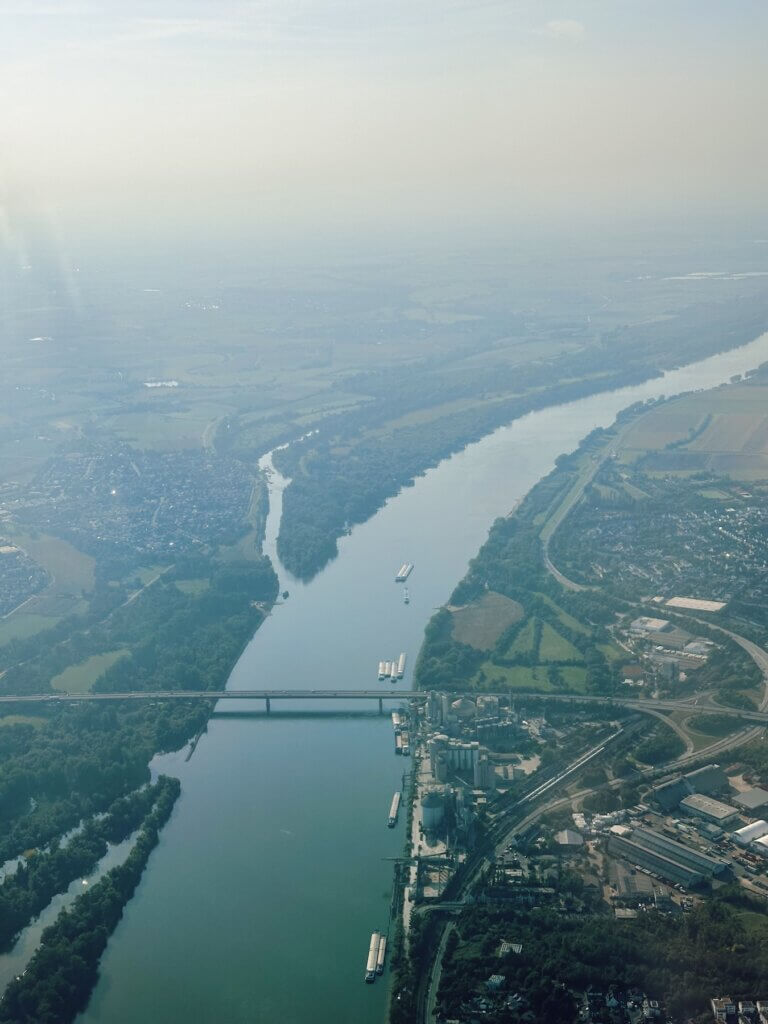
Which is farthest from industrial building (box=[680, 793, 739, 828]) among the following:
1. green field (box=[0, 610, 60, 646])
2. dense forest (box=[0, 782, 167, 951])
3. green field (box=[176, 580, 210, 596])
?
green field (box=[0, 610, 60, 646])

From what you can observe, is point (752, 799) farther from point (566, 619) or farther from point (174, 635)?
point (174, 635)

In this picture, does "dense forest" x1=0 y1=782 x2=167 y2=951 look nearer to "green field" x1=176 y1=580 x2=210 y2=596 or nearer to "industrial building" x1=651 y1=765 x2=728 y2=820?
"industrial building" x1=651 y1=765 x2=728 y2=820

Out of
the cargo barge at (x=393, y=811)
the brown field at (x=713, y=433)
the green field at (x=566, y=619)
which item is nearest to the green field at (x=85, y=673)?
the cargo barge at (x=393, y=811)

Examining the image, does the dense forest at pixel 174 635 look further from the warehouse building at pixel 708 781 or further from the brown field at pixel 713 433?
the brown field at pixel 713 433

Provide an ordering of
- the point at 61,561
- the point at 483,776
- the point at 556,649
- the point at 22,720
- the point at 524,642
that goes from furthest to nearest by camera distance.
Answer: the point at 61,561 < the point at 524,642 < the point at 556,649 < the point at 22,720 < the point at 483,776

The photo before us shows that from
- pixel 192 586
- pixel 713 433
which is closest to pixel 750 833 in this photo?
pixel 192 586

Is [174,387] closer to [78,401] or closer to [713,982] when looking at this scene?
[78,401]
